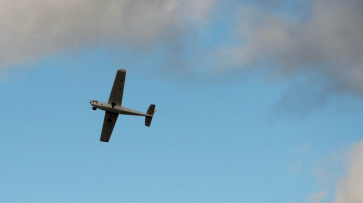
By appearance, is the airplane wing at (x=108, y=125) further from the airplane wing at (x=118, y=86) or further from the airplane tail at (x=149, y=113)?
the airplane wing at (x=118, y=86)

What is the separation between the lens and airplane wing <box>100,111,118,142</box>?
122 m

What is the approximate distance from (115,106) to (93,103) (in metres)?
3.18

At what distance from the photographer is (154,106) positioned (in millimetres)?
121188

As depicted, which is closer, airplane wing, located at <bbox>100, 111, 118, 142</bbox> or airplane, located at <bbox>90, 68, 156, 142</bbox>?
airplane, located at <bbox>90, 68, 156, 142</bbox>

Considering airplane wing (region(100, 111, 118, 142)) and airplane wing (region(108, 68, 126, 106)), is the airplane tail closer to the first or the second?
airplane wing (region(100, 111, 118, 142))

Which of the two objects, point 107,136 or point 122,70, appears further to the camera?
point 107,136

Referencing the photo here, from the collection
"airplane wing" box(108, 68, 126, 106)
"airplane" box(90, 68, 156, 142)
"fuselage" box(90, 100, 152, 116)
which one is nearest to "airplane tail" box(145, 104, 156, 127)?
"airplane" box(90, 68, 156, 142)

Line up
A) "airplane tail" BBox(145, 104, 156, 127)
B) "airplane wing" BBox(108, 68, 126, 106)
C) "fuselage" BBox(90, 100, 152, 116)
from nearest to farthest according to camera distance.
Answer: "airplane wing" BBox(108, 68, 126, 106)
"fuselage" BBox(90, 100, 152, 116)
"airplane tail" BBox(145, 104, 156, 127)

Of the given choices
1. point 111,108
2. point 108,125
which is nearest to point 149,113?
point 111,108

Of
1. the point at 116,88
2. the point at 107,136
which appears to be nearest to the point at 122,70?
the point at 116,88

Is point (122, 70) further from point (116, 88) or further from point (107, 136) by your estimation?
point (107, 136)

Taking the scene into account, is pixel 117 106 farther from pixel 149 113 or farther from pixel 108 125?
pixel 108 125

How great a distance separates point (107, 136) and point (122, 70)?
42.9ft

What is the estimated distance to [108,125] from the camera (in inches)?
4867
